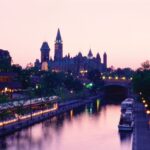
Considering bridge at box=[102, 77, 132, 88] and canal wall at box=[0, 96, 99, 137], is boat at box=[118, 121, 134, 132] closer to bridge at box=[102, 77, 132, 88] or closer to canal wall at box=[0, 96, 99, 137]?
canal wall at box=[0, 96, 99, 137]

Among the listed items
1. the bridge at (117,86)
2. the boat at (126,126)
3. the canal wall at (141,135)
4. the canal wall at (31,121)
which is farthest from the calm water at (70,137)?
the bridge at (117,86)

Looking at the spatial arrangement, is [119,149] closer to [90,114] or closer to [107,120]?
[107,120]

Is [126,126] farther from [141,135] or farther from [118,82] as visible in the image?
[118,82]

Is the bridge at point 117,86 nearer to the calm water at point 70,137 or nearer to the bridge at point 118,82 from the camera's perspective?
the bridge at point 118,82

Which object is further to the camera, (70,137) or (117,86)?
(117,86)

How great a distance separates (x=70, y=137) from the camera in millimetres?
57438

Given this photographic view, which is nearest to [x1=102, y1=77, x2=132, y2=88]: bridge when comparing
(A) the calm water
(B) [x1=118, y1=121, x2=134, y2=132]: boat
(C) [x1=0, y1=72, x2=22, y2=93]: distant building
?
(C) [x1=0, y1=72, x2=22, y2=93]: distant building

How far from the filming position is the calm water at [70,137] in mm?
49812

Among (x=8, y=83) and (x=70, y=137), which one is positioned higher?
(x=8, y=83)

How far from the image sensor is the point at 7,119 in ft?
200

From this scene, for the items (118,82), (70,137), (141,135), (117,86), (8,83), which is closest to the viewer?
(141,135)

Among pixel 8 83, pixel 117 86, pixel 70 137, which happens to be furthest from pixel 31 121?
pixel 117 86

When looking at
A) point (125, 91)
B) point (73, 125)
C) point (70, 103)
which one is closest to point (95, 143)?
point (73, 125)

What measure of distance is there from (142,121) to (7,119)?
1807 centimetres
